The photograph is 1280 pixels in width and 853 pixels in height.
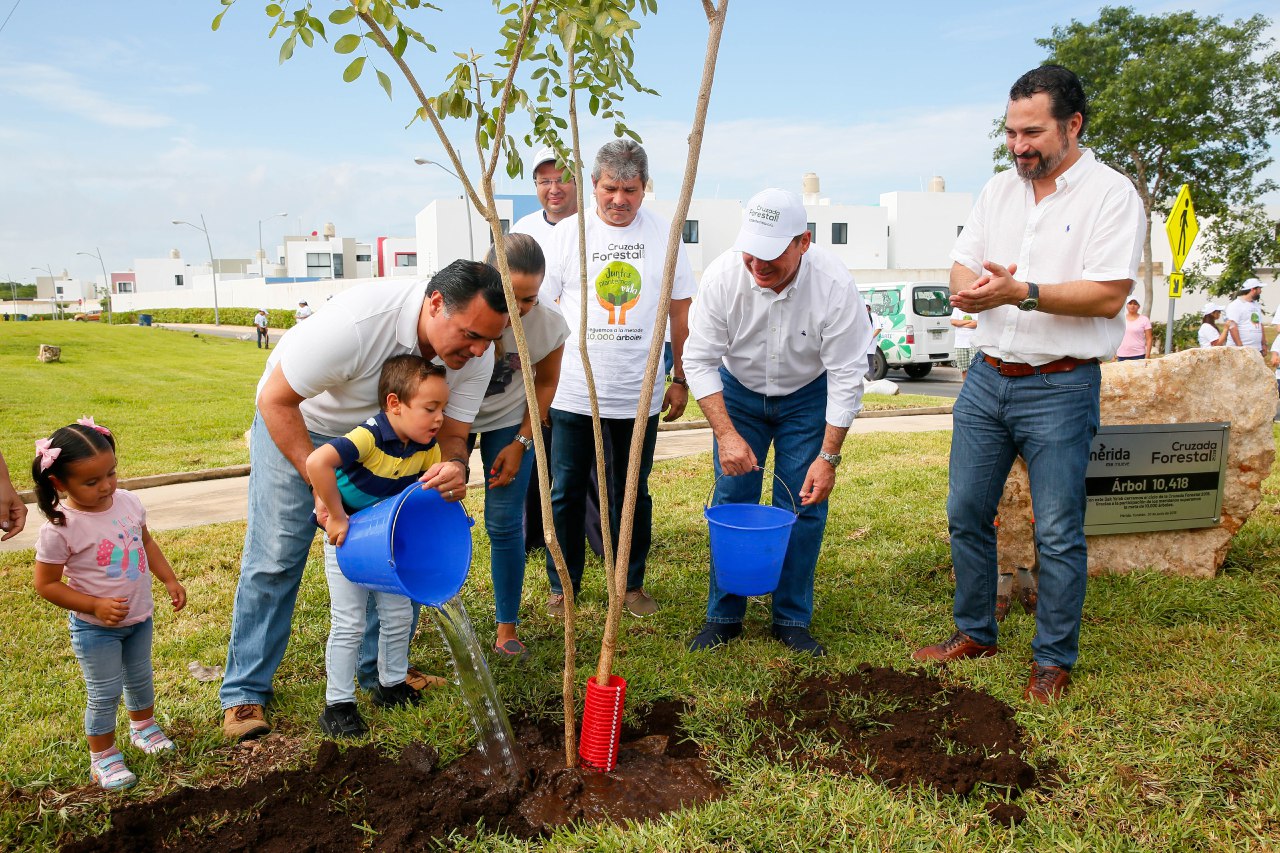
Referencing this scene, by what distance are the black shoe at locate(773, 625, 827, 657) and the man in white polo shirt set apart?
787 millimetres

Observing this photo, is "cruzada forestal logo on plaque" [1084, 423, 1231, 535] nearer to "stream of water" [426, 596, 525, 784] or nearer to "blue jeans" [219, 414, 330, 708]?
"stream of water" [426, 596, 525, 784]

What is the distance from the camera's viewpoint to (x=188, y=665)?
11.4 ft

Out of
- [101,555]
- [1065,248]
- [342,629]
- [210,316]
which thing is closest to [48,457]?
[101,555]

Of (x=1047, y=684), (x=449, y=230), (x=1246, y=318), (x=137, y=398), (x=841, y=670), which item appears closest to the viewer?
(x=1047, y=684)

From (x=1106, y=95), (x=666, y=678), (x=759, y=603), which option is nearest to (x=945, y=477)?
(x=759, y=603)

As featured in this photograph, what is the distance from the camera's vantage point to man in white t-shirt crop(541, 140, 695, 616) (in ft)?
12.8

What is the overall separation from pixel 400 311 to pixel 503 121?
76 cm

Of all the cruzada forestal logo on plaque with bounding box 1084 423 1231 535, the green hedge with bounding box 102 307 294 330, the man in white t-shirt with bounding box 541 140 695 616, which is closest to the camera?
the man in white t-shirt with bounding box 541 140 695 616

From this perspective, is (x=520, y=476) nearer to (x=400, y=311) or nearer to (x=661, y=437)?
(x=400, y=311)

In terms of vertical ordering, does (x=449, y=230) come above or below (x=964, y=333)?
above

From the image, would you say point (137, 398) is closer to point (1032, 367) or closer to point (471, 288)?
point (471, 288)

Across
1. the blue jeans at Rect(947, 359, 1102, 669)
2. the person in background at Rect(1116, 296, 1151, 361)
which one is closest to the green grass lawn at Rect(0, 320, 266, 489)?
the blue jeans at Rect(947, 359, 1102, 669)

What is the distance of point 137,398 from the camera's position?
512 inches

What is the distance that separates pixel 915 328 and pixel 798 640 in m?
14.6
